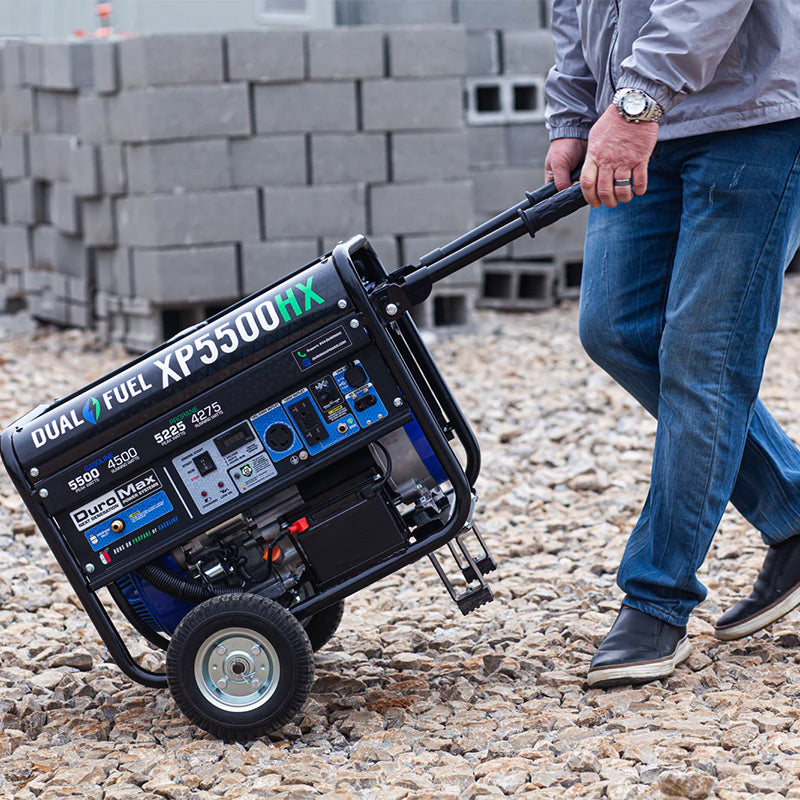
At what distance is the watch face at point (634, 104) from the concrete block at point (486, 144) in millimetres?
6452

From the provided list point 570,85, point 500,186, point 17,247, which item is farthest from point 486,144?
point 570,85

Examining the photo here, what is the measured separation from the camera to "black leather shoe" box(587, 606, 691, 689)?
2.70 m

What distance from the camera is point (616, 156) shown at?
243 cm

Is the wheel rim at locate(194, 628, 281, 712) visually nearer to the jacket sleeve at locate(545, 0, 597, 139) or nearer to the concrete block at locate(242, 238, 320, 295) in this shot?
the jacket sleeve at locate(545, 0, 597, 139)

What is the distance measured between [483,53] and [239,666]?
694 cm

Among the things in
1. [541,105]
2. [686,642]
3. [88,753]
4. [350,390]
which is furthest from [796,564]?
[541,105]

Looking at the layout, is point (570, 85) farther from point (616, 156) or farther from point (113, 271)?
point (113, 271)

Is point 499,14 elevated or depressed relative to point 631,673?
elevated

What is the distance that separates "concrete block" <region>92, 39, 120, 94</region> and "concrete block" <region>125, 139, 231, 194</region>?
16.8 inches

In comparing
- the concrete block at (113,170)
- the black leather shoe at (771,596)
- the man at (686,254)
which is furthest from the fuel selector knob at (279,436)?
the concrete block at (113,170)

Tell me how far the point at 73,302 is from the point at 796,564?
661cm

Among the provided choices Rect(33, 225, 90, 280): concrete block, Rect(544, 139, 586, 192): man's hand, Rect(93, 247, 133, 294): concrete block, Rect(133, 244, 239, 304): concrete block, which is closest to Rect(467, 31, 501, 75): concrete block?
Rect(133, 244, 239, 304): concrete block

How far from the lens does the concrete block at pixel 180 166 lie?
281 inches

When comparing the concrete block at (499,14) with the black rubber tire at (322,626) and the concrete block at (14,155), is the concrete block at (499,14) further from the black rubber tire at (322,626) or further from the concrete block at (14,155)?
the black rubber tire at (322,626)
